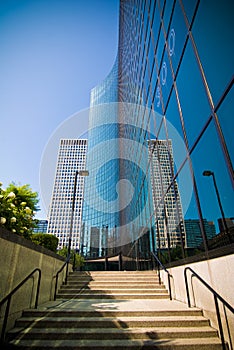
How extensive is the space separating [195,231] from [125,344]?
3047 millimetres

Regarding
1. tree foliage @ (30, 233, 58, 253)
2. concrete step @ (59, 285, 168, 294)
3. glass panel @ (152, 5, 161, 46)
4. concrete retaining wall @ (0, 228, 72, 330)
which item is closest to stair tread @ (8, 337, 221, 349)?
concrete retaining wall @ (0, 228, 72, 330)

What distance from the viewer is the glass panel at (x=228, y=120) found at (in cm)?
346

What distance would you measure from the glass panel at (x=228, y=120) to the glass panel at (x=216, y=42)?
311 mm

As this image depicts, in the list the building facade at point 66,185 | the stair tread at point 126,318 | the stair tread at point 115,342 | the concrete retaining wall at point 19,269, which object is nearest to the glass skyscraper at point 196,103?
the stair tread at point 126,318

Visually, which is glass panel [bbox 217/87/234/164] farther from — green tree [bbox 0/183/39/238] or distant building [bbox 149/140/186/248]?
green tree [bbox 0/183/39/238]

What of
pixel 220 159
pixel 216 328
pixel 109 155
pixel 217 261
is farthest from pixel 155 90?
pixel 109 155

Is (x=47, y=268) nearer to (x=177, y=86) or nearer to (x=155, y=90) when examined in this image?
(x=177, y=86)

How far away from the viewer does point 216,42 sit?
13.3ft

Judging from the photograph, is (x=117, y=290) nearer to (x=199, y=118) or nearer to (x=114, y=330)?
(x=114, y=330)

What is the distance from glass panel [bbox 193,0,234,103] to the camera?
11.9 feet

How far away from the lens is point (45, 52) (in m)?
13.7

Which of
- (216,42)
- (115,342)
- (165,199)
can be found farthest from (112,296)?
(216,42)

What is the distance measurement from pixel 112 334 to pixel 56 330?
1.07 meters

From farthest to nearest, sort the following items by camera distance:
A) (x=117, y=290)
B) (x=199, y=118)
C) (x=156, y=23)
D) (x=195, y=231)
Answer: (x=156, y=23) → (x=117, y=290) → (x=195, y=231) → (x=199, y=118)
